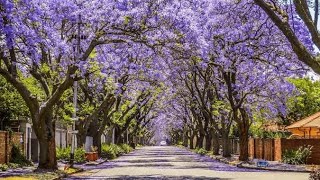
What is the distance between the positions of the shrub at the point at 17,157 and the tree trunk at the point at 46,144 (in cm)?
634

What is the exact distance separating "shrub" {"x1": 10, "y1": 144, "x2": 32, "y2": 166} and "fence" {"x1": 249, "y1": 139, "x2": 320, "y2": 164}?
16.8m

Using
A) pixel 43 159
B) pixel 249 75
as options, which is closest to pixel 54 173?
pixel 43 159

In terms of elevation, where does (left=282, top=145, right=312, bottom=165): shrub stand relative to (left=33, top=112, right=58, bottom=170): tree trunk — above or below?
below

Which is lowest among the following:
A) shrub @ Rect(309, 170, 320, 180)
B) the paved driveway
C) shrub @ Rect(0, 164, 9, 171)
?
the paved driveway

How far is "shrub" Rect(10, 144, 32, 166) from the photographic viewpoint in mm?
33469

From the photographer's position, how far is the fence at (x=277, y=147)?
36344 millimetres

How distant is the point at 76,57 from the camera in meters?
25.9

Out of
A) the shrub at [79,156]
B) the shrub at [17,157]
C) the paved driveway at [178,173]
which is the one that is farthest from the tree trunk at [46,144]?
the shrub at [79,156]

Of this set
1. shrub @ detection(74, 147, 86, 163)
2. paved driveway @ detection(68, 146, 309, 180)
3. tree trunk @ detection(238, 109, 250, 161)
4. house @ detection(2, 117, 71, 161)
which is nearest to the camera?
paved driveway @ detection(68, 146, 309, 180)

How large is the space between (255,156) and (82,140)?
587 inches

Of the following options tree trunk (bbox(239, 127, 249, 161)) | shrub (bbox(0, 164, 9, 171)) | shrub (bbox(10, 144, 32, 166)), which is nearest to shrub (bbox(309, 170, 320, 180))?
shrub (bbox(0, 164, 9, 171))

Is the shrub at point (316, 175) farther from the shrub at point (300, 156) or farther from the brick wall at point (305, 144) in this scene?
the shrub at point (300, 156)

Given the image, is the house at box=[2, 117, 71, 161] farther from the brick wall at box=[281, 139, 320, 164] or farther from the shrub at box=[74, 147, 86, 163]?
the brick wall at box=[281, 139, 320, 164]

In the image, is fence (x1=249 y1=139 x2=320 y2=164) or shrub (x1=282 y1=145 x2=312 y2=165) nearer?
fence (x1=249 y1=139 x2=320 y2=164)
